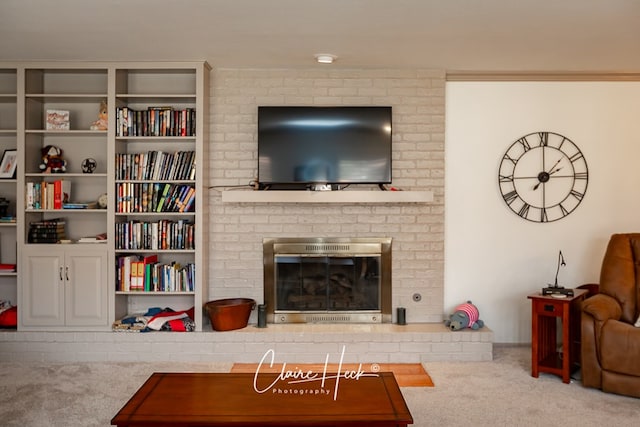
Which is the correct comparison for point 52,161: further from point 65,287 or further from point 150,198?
point 65,287

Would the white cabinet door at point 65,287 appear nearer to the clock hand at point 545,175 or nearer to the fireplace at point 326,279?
the fireplace at point 326,279

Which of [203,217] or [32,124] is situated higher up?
[32,124]

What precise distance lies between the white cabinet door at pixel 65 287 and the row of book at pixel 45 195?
35 centimetres

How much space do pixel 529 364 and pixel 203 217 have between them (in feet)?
9.13

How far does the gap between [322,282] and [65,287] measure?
2059 mm

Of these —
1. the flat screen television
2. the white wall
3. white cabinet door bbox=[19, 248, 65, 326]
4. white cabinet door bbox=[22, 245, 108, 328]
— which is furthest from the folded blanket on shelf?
the white wall

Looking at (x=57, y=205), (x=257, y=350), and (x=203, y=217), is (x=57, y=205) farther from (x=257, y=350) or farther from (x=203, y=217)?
(x=257, y=350)

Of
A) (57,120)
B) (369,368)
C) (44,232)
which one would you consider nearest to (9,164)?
(57,120)

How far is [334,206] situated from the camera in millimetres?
4996

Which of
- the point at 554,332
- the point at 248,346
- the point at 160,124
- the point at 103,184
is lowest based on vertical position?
the point at 248,346

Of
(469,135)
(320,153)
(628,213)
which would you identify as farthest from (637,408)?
(320,153)

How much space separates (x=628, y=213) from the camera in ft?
16.6

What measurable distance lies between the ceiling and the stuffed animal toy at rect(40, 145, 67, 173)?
2.43 feet

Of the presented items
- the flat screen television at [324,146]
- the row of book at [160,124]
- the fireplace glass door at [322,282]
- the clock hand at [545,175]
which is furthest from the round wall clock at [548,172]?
the row of book at [160,124]
